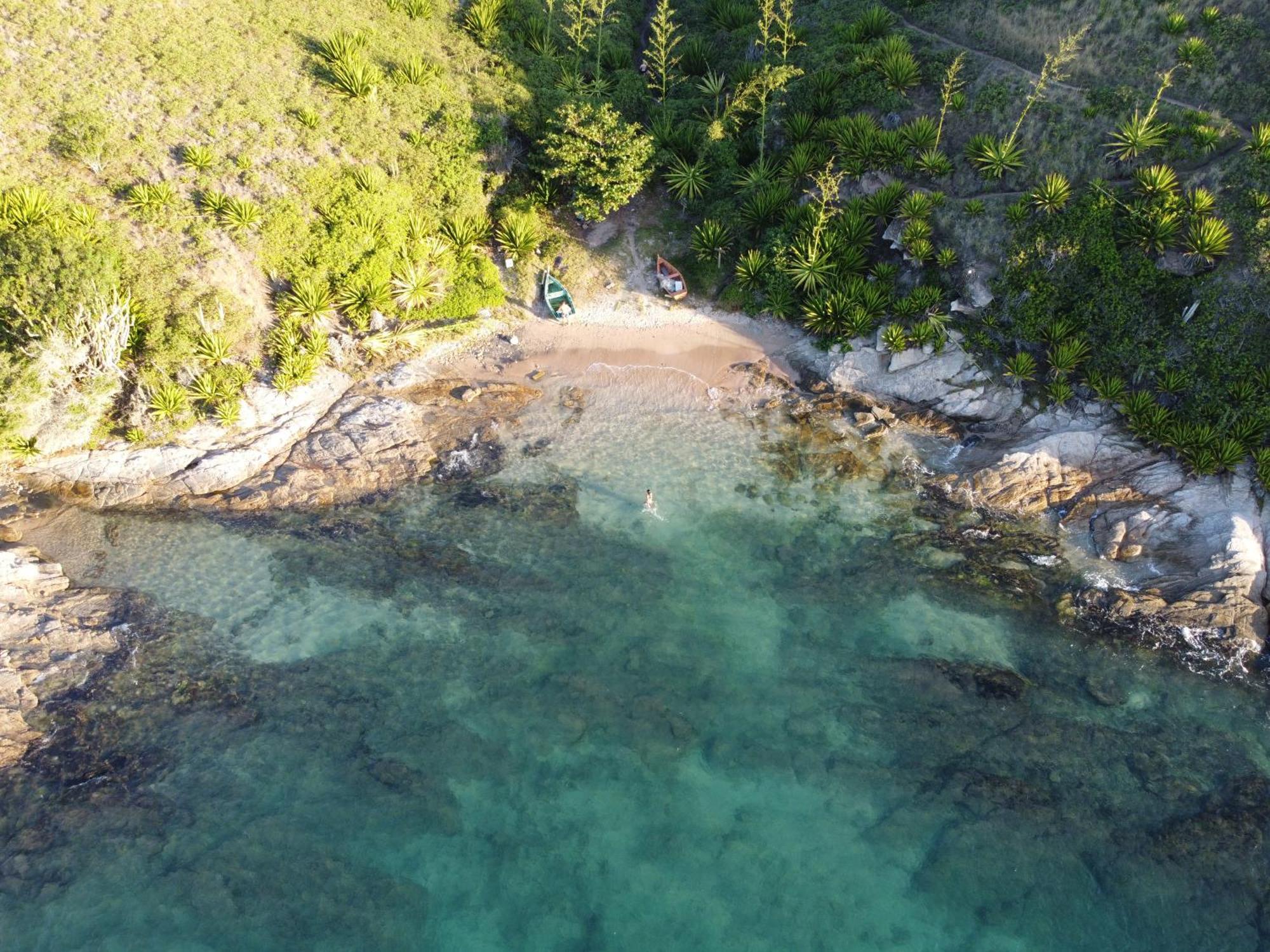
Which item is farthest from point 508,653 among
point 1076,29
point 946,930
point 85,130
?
point 1076,29

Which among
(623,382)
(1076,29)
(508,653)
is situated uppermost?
(1076,29)

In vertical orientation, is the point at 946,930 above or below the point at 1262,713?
below

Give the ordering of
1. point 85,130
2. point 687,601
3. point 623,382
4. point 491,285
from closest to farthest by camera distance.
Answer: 1. point 687,601
2. point 85,130
3. point 623,382
4. point 491,285

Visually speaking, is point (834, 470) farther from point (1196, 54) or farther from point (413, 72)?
point (413, 72)

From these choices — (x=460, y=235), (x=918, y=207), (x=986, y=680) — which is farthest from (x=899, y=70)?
(x=986, y=680)

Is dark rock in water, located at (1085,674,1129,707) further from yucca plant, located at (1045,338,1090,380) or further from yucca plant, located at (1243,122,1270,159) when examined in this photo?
yucca plant, located at (1243,122,1270,159)

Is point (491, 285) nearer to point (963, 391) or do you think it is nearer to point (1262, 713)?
point (963, 391)

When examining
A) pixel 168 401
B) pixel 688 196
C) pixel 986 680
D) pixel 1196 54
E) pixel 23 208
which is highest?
pixel 1196 54
